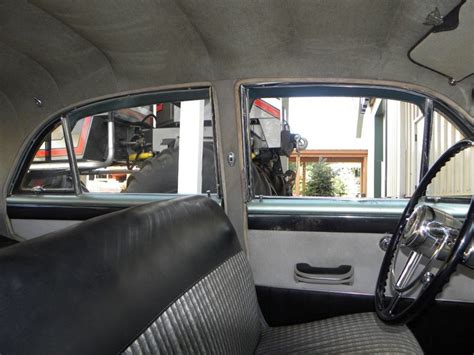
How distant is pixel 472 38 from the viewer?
52.7 inches

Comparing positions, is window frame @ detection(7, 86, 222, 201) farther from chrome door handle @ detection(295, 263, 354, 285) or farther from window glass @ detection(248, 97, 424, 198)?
chrome door handle @ detection(295, 263, 354, 285)

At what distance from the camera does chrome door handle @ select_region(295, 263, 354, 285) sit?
1741mm

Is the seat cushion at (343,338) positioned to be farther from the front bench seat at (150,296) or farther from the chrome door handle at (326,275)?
the chrome door handle at (326,275)

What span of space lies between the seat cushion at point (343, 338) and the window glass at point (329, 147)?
0.63 meters

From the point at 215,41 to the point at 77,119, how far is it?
1049mm

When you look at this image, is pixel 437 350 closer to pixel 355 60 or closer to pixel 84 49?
pixel 355 60

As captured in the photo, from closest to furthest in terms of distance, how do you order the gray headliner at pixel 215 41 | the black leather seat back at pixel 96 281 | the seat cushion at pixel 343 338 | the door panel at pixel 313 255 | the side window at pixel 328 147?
the black leather seat back at pixel 96 281
the seat cushion at pixel 343 338
the gray headliner at pixel 215 41
the door panel at pixel 313 255
the side window at pixel 328 147

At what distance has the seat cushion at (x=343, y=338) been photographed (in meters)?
1.28

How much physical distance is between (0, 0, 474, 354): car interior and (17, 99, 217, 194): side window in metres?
0.02

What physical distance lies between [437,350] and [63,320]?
1484 millimetres

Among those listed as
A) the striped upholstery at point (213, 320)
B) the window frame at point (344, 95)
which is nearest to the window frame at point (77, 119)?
the window frame at point (344, 95)

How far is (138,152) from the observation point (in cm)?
303

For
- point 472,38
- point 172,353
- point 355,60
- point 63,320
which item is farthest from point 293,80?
point 63,320

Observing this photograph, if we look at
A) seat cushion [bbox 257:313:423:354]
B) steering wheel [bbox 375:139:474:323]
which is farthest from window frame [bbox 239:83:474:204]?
seat cushion [bbox 257:313:423:354]
